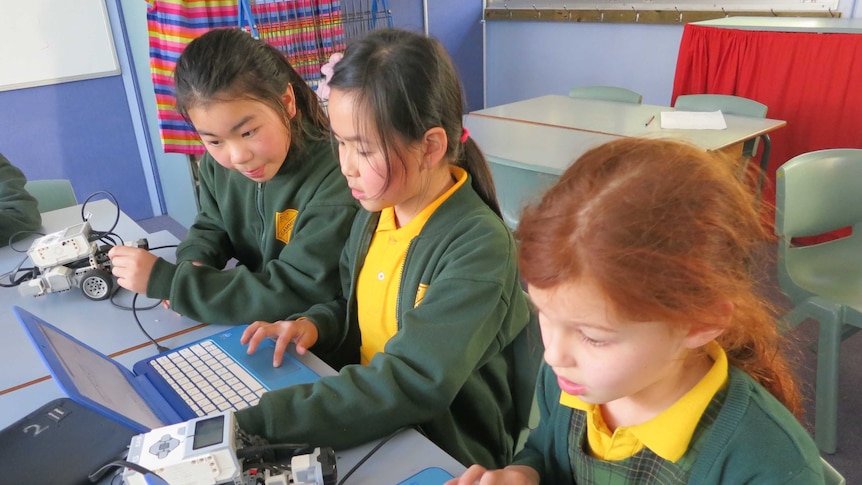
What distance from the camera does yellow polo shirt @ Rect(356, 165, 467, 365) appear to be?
1072mm

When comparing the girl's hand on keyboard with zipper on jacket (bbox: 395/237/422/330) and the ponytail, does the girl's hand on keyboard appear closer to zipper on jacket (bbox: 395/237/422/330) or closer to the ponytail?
zipper on jacket (bbox: 395/237/422/330)

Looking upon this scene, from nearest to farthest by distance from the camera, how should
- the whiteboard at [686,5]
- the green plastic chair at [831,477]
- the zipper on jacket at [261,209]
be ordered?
the green plastic chair at [831,477] < the zipper on jacket at [261,209] < the whiteboard at [686,5]

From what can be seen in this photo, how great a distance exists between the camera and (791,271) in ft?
5.84

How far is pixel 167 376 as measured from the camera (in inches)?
38.8

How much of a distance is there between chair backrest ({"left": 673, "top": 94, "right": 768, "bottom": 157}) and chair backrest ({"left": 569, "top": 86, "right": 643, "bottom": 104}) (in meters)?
0.23

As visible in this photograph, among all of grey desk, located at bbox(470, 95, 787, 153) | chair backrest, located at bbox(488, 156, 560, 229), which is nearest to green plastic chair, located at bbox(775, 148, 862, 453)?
grey desk, located at bbox(470, 95, 787, 153)

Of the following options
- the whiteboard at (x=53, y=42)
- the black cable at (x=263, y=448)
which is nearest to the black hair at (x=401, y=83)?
the black cable at (x=263, y=448)

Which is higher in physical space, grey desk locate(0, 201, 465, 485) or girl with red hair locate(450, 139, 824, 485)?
girl with red hair locate(450, 139, 824, 485)

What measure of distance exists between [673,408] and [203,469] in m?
0.51

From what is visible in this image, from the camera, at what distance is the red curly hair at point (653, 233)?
549mm

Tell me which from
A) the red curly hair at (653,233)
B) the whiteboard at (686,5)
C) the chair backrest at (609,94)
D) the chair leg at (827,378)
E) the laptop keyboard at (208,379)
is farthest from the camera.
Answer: the whiteboard at (686,5)

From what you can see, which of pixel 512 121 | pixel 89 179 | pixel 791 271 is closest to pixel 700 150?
pixel 791 271

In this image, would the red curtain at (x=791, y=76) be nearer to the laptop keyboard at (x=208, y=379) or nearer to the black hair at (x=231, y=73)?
the black hair at (x=231, y=73)

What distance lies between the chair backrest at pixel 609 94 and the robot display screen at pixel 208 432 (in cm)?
271
